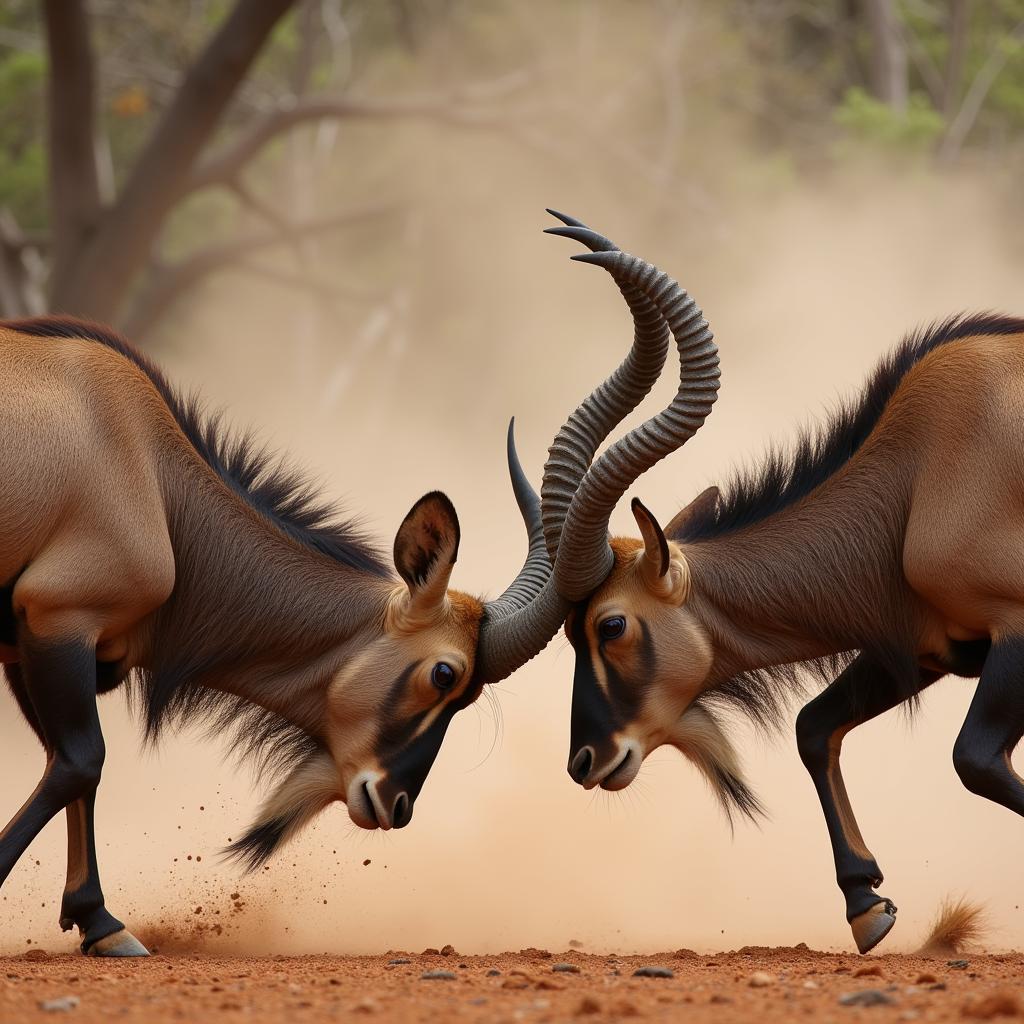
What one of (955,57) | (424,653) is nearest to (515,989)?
(424,653)

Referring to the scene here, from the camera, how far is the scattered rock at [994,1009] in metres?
4.47

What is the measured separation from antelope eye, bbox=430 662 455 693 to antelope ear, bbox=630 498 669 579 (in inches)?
37.1

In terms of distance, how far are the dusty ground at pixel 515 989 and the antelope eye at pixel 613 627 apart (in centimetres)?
134

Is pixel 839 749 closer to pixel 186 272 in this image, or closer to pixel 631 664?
pixel 631 664

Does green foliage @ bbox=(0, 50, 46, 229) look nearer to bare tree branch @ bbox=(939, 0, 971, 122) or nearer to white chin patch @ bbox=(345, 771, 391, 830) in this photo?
bare tree branch @ bbox=(939, 0, 971, 122)

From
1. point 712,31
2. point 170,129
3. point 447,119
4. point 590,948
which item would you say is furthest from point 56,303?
point 712,31

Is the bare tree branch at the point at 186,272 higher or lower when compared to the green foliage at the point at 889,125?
lower

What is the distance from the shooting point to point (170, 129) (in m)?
17.9

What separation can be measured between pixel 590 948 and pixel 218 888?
215cm

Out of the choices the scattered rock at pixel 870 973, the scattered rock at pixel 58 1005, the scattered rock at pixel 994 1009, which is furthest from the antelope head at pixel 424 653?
the scattered rock at pixel 994 1009

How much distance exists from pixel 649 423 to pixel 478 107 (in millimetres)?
16716

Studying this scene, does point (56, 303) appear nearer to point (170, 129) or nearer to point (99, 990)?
point (170, 129)

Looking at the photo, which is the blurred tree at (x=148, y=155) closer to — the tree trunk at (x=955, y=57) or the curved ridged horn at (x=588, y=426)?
the curved ridged horn at (x=588, y=426)

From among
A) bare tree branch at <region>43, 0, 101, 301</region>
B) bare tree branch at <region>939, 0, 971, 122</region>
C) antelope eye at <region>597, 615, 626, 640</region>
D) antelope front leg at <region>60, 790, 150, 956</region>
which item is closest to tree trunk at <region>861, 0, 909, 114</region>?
bare tree branch at <region>939, 0, 971, 122</region>
